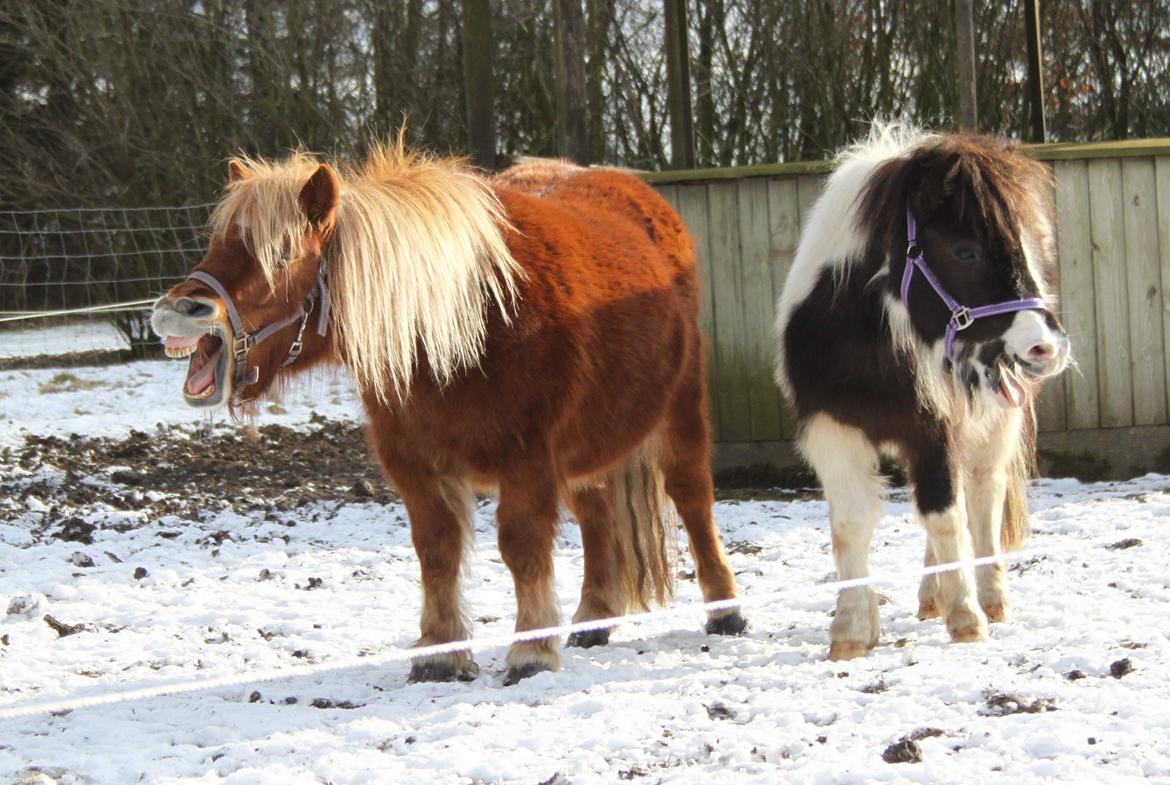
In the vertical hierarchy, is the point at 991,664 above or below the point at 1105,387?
below

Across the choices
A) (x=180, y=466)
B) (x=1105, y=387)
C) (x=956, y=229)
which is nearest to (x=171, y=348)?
(x=956, y=229)

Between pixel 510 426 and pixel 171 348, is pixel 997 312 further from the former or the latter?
pixel 171 348

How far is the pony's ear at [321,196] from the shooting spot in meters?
3.70

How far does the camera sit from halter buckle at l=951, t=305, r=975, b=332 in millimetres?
3947

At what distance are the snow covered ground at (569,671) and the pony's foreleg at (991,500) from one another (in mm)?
158

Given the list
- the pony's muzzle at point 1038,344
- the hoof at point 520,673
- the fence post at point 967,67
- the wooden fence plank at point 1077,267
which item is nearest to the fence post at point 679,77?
the fence post at point 967,67

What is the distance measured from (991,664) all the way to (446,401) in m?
1.81

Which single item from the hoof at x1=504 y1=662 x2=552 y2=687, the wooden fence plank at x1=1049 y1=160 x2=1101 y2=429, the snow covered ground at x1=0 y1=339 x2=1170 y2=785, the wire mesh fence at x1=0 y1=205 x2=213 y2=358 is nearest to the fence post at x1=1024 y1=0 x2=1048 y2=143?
the wooden fence plank at x1=1049 y1=160 x2=1101 y2=429

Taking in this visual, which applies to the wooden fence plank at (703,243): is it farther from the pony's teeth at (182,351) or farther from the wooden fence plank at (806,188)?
the pony's teeth at (182,351)

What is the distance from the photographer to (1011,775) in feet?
9.28

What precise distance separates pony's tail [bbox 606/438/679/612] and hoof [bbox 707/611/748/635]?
0.87ft

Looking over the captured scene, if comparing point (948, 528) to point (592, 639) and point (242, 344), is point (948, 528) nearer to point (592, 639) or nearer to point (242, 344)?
point (592, 639)

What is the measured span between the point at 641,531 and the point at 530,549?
99 cm

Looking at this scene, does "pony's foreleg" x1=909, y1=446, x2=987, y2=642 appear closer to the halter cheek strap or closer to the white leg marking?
the white leg marking
